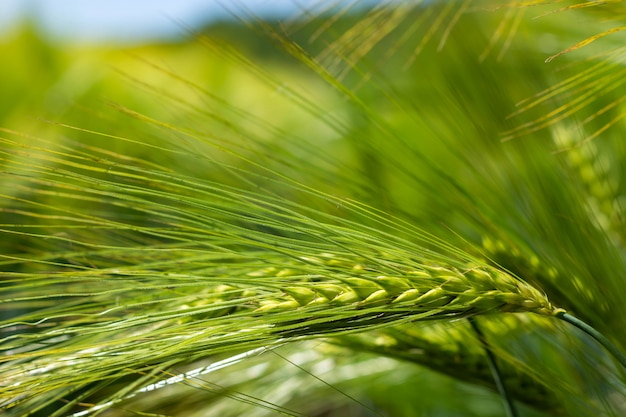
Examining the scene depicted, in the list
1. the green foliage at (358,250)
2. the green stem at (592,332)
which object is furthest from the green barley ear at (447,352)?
the green stem at (592,332)

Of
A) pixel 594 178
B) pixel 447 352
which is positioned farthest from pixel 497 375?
pixel 594 178

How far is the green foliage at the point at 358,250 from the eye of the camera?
1.24 feet

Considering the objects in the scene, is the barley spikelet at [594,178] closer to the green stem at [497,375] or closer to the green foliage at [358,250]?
the green foliage at [358,250]

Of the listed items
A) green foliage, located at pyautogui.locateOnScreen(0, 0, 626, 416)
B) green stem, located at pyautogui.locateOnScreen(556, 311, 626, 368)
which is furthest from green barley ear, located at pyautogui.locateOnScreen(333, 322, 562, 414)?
green stem, located at pyautogui.locateOnScreen(556, 311, 626, 368)

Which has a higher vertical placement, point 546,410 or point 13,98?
point 13,98

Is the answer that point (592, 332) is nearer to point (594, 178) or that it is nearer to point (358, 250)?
point (358, 250)

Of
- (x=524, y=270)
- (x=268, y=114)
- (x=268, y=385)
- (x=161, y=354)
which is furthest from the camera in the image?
(x=268, y=114)

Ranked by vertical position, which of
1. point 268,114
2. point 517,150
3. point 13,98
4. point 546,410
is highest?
point 13,98

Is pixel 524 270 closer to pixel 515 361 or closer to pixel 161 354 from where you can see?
pixel 515 361

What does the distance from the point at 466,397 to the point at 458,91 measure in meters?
0.32

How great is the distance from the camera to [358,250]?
389 millimetres

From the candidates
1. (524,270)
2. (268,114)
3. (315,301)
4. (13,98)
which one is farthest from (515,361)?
(13,98)

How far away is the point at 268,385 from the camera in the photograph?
25.8 inches

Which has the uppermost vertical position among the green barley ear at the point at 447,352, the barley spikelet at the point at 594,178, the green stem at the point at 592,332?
the barley spikelet at the point at 594,178
